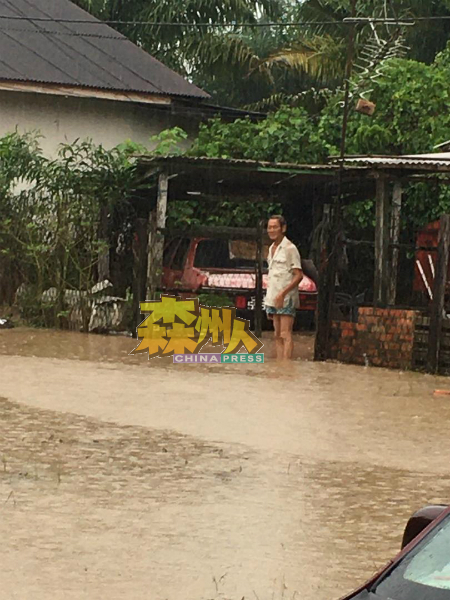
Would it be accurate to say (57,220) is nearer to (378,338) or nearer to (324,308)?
(324,308)

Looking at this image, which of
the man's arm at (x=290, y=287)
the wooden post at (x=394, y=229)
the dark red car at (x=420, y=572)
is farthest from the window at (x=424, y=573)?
the wooden post at (x=394, y=229)

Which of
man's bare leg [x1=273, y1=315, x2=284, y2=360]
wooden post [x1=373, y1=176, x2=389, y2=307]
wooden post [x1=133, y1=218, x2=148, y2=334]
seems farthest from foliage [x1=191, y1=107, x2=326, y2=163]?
man's bare leg [x1=273, y1=315, x2=284, y2=360]

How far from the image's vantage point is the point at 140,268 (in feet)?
62.9

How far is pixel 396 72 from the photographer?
25.5 metres

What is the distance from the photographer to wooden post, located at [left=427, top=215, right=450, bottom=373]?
15664 mm

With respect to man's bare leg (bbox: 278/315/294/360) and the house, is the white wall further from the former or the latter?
man's bare leg (bbox: 278/315/294/360)

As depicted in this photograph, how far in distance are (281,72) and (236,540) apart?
36245 mm

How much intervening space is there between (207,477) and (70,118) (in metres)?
19.3

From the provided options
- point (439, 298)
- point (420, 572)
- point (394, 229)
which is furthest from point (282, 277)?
point (420, 572)

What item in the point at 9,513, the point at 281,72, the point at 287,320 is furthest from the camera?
the point at 281,72

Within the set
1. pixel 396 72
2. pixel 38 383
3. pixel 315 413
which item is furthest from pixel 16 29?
pixel 315 413

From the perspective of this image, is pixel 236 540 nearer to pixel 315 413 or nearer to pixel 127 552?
pixel 127 552

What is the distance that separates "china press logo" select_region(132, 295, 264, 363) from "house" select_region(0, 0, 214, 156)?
8141 millimetres

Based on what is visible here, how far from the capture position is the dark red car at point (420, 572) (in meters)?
3.38
